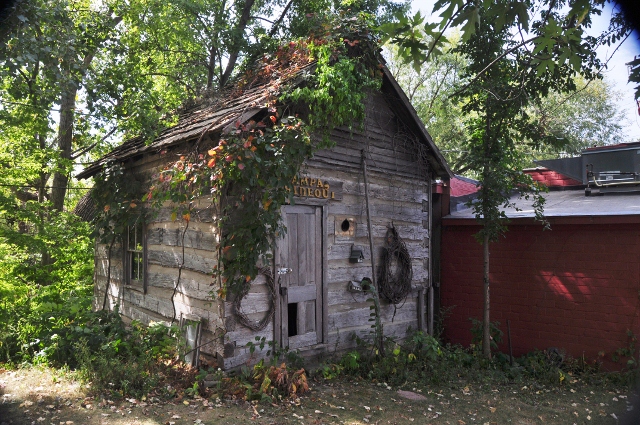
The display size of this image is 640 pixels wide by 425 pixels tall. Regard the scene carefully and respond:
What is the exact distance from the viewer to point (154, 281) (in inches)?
323

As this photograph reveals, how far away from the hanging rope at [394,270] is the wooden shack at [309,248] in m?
0.13

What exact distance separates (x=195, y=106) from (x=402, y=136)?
4277 mm

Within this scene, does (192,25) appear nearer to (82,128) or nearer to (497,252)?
(82,128)

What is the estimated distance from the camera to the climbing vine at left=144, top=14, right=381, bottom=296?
6.23 m

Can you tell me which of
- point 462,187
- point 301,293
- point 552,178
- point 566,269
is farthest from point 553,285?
point 462,187

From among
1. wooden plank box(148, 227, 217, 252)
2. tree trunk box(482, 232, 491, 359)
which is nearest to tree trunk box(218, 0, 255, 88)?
wooden plank box(148, 227, 217, 252)

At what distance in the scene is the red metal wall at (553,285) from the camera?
8359 mm

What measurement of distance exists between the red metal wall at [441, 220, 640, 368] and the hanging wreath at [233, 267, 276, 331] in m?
5.14

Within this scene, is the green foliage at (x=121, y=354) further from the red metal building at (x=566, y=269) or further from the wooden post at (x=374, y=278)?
the red metal building at (x=566, y=269)

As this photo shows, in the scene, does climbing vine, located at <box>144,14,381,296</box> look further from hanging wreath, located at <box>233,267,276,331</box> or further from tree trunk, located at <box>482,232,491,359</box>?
tree trunk, located at <box>482,232,491,359</box>

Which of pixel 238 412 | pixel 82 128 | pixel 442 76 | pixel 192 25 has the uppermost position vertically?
pixel 442 76

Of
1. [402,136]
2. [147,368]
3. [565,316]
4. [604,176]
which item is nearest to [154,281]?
[147,368]

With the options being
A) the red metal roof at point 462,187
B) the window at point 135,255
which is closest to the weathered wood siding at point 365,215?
the window at point 135,255

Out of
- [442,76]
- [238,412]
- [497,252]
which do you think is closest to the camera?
[238,412]
